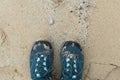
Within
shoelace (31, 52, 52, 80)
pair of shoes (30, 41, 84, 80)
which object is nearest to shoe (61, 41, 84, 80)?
pair of shoes (30, 41, 84, 80)

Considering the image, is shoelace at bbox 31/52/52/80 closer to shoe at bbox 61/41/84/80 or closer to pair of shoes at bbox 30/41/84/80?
pair of shoes at bbox 30/41/84/80

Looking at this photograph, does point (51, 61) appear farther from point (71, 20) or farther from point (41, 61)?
point (71, 20)

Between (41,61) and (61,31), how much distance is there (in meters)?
0.23

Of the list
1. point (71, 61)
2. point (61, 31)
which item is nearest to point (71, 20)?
point (61, 31)

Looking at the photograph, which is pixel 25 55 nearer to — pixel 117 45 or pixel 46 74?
pixel 46 74

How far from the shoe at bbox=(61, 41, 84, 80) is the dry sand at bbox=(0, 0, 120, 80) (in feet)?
0.16

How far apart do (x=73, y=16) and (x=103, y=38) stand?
0.23m

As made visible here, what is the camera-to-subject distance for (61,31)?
214 cm

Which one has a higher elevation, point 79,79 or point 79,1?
point 79,1

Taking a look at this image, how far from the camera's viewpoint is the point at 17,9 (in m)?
2.15

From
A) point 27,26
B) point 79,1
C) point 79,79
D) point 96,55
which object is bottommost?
point 79,79

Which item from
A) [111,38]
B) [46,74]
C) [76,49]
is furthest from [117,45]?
[46,74]

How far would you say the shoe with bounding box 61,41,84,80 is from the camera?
210 centimetres

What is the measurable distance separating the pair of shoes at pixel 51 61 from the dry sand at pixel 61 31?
47 millimetres
